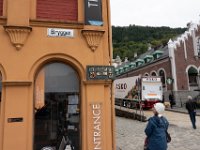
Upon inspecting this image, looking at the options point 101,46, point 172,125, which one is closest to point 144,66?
point 172,125

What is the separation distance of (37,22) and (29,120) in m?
3.00

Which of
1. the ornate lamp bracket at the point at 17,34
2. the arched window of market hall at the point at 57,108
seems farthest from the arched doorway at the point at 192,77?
the ornate lamp bracket at the point at 17,34

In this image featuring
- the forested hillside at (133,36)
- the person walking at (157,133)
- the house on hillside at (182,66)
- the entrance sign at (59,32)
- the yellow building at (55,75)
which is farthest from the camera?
the forested hillside at (133,36)

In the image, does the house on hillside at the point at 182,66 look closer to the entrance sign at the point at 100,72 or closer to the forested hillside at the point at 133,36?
the entrance sign at the point at 100,72

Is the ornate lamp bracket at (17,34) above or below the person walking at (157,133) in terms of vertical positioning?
above

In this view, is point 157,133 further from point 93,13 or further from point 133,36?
point 133,36

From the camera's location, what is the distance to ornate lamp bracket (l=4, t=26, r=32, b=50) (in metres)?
7.38

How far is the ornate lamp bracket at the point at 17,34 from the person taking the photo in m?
7.38

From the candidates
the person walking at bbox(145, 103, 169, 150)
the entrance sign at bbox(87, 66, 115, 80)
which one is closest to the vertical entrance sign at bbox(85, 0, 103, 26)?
the entrance sign at bbox(87, 66, 115, 80)

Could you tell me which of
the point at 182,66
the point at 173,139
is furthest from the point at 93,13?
the point at 182,66

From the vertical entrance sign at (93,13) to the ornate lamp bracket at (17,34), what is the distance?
198 centimetres

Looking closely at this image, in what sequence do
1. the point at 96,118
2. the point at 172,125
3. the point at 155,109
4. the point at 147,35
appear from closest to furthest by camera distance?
the point at 155,109 < the point at 96,118 < the point at 172,125 < the point at 147,35

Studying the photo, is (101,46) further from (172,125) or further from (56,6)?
(172,125)

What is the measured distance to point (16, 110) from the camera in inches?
283
